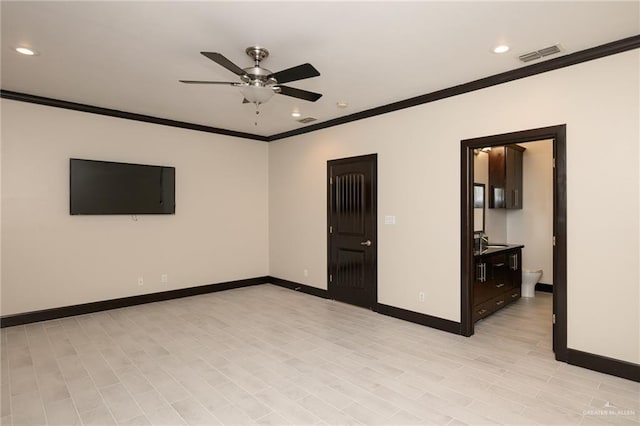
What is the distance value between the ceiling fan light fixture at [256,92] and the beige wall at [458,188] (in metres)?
2.25

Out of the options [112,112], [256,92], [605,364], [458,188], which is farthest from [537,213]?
[112,112]

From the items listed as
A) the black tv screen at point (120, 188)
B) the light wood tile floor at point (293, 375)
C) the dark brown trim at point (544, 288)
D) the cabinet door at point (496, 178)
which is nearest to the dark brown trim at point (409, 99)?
the black tv screen at point (120, 188)

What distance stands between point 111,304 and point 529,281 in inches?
257

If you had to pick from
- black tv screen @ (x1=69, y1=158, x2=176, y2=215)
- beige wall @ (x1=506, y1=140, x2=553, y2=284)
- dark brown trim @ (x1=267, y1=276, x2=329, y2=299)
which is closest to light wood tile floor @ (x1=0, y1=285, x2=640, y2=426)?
dark brown trim @ (x1=267, y1=276, x2=329, y2=299)

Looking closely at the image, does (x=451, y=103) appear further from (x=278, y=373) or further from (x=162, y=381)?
(x=162, y=381)

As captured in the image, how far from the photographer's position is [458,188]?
4051mm

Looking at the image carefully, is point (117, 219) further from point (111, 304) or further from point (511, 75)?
point (511, 75)

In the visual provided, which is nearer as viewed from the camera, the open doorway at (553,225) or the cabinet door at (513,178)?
the open doorway at (553,225)

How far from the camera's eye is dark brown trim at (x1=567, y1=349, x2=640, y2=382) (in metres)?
2.91

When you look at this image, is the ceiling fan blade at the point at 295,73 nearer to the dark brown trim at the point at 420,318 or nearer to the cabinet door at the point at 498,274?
the dark brown trim at the point at 420,318

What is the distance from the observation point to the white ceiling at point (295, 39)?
8.19 feet

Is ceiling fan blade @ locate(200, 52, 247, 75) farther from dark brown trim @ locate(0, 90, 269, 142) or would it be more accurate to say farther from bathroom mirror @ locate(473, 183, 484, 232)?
bathroom mirror @ locate(473, 183, 484, 232)

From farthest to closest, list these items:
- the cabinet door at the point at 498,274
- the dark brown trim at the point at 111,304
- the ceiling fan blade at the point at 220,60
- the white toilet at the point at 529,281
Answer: the white toilet at the point at 529,281 < the cabinet door at the point at 498,274 < the dark brown trim at the point at 111,304 < the ceiling fan blade at the point at 220,60

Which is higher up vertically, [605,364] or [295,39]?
[295,39]
